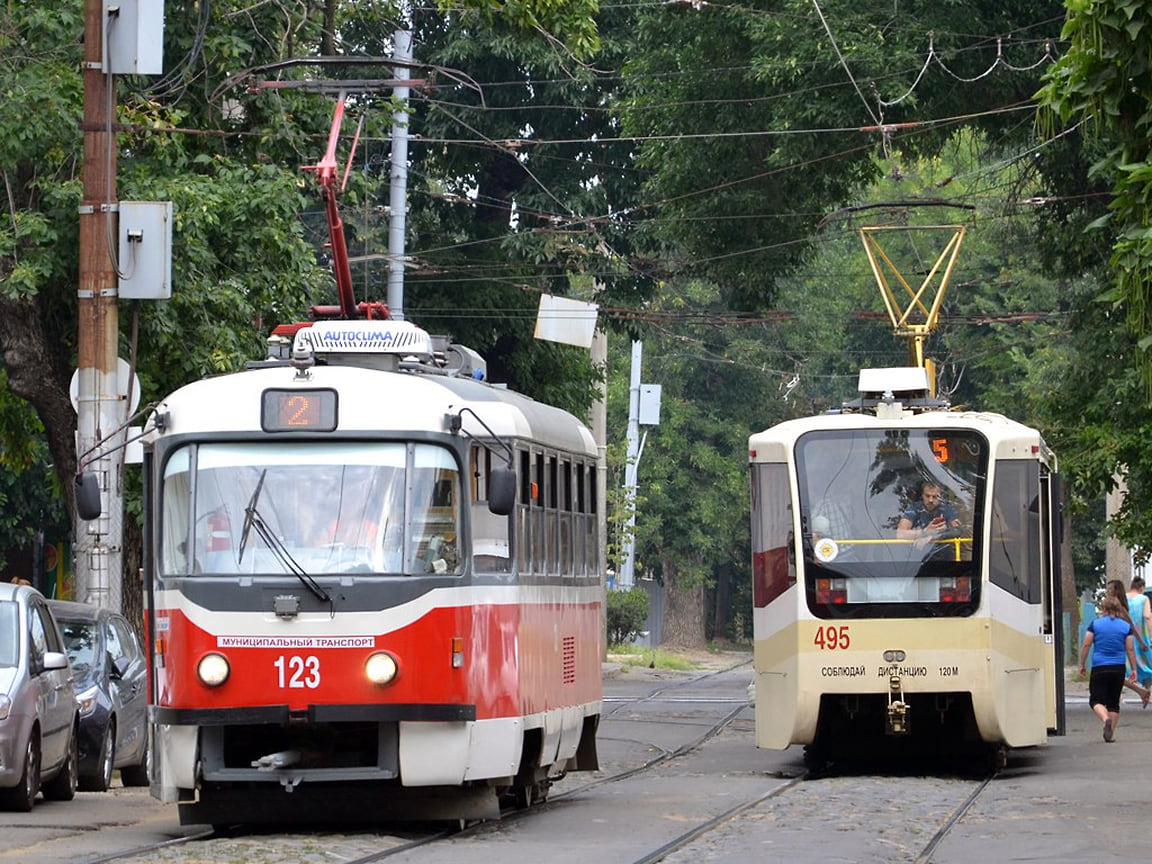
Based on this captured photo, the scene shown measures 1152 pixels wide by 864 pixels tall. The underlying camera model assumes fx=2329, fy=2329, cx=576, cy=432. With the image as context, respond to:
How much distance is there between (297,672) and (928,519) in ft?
23.3

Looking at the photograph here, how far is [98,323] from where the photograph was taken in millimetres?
18375

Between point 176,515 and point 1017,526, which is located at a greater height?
point 176,515

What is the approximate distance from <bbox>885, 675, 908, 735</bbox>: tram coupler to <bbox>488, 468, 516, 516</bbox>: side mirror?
5958mm

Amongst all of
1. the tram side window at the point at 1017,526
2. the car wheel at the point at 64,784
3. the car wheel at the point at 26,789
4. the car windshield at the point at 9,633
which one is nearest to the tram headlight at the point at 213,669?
the car wheel at the point at 26,789

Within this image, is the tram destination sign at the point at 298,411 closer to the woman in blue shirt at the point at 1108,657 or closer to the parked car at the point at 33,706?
the parked car at the point at 33,706

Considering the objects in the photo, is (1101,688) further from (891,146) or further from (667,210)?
(667,210)

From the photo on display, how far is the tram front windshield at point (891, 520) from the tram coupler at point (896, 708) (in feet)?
1.82

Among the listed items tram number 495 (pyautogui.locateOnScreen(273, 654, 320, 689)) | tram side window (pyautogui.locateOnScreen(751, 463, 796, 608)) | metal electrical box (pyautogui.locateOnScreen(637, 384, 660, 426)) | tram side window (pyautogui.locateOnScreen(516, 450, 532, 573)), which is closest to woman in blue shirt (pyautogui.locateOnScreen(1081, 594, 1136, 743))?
tram side window (pyautogui.locateOnScreen(751, 463, 796, 608))

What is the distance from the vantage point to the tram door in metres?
20.2

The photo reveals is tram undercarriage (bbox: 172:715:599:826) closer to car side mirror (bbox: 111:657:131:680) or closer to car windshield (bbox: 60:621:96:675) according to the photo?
car windshield (bbox: 60:621:96:675)

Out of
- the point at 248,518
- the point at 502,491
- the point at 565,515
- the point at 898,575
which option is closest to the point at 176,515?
the point at 248,518

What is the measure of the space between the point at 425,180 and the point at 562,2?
14.3 metres

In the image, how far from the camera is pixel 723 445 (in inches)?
2729

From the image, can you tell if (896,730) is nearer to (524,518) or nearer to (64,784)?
(524,518)
